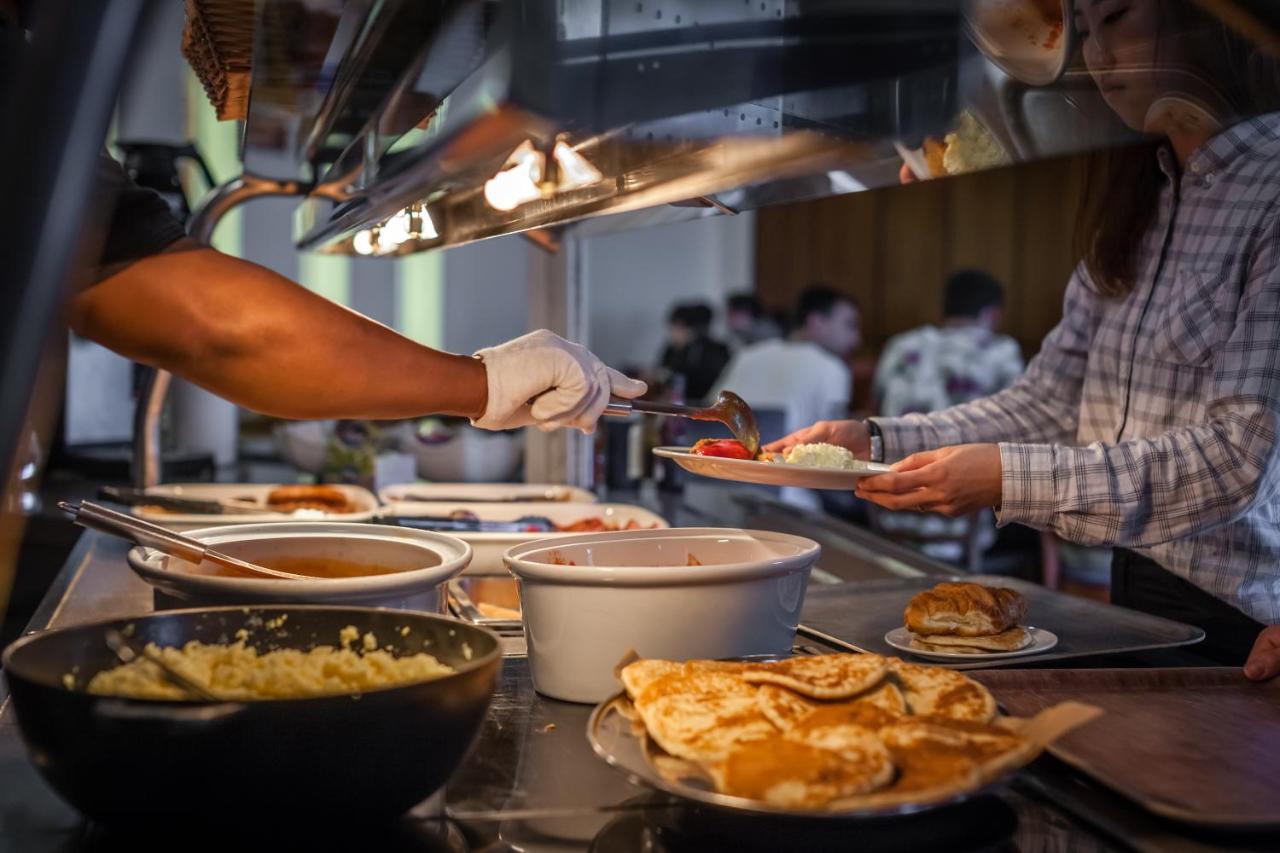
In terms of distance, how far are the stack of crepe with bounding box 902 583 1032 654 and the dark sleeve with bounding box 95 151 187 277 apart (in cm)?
98

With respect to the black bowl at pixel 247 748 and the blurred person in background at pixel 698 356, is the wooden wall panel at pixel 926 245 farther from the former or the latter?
the black bowl at pixel 247 748

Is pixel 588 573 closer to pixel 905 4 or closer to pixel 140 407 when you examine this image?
pixel 905 4

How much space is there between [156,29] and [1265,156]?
1531 mm

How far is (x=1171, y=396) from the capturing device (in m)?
1.80

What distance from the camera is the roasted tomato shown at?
5.33 feet

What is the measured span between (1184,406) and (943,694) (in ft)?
3.30

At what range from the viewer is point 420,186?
5.19ft

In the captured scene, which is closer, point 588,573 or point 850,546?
point 588,573

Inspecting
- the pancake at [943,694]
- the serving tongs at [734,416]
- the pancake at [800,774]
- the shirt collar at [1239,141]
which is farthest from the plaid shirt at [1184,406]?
the pancake at [800,774]

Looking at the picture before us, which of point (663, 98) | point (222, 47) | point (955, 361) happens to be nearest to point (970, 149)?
point (663, 98)

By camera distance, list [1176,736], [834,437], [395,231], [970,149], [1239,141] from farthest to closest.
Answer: [395,231], [834,437], [1239,141], [970,149], [1176,736]

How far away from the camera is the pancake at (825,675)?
0.97 meters

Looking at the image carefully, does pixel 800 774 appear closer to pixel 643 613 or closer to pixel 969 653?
pixel 643 613

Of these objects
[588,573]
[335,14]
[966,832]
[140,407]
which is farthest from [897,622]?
[140,407]
